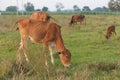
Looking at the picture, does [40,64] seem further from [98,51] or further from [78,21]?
[78,21]

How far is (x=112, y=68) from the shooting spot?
11281 millimetres

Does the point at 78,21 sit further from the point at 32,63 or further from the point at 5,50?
the point at 32,63

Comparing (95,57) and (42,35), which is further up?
(42,35)

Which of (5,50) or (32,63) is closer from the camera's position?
(32,63)

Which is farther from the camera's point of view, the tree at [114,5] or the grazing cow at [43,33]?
the tree at [114,5]

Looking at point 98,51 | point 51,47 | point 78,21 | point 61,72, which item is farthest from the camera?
point 78,21

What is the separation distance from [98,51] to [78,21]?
22070mm

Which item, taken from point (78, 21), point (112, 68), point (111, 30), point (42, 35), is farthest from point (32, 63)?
point (78, 21)

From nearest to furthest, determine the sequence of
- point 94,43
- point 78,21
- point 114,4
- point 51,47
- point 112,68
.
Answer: point 112,68 → point 51,47 → point 94,43 → point 78,21 → point 114,4

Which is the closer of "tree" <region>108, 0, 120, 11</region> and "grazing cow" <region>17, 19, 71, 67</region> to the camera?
"grazing cow" <region>17, 19, 71, 67</region>

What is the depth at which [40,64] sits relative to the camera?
9.01 meters

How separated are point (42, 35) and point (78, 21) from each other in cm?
2454

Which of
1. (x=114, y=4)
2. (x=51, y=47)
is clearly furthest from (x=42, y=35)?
(x=114, y=4)

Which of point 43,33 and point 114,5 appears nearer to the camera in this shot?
point 43,33
